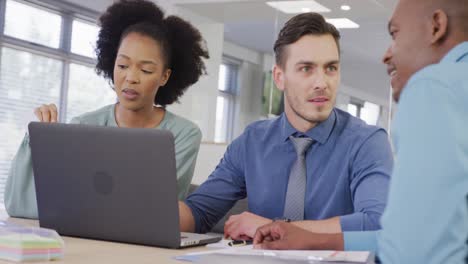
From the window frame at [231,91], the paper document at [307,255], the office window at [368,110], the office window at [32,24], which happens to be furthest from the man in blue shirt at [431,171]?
the office window at [32,24]

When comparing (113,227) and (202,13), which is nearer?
(113,227)

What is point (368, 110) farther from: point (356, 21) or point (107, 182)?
point (107, 182)

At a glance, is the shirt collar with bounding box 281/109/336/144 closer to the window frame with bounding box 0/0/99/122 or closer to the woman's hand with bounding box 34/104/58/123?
the woman's hand with bounding box 34/104/58/123

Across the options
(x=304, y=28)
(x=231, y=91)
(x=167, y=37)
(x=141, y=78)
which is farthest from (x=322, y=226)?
(x=231, y=91)

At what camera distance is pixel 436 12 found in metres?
0.81

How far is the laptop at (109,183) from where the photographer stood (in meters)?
1.35

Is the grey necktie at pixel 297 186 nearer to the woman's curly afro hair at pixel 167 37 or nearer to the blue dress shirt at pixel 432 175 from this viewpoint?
the woman's curly afro hair at pixel 167 37

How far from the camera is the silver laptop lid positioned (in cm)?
135

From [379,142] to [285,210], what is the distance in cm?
33

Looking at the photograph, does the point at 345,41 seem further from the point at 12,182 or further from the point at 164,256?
the point at 164,256

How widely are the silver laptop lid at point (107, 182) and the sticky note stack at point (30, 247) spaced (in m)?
0.24

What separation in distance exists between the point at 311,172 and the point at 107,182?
2.20 feet

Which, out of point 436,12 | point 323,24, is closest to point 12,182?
point 323,24

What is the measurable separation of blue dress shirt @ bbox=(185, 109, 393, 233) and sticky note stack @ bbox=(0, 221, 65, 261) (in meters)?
0.74
